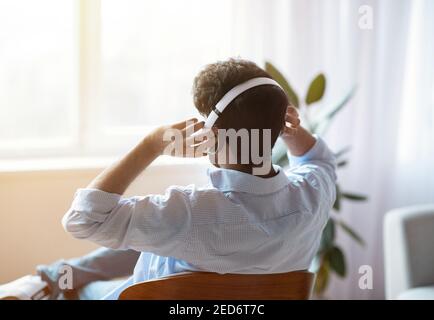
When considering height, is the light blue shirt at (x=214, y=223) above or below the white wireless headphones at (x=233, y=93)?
below

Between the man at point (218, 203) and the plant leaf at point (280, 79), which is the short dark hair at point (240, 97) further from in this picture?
the plant leaf at point (280, 79)

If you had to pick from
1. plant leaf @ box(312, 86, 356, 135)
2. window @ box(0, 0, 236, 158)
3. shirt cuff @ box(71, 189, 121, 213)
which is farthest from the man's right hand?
window @ box(0, 0, 236, 158)

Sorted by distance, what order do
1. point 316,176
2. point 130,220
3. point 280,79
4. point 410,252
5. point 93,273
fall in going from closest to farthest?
point 130,220, point 316,176, point 93,273, point 410,252, point 280,79

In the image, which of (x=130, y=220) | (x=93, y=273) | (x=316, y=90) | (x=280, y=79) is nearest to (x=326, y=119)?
(x=316, y=90)

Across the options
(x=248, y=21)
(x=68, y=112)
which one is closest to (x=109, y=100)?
(x=68, y=112)

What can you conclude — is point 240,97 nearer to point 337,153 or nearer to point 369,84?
point 337,153

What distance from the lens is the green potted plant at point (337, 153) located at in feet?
7.21

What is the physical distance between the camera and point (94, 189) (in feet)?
3.76

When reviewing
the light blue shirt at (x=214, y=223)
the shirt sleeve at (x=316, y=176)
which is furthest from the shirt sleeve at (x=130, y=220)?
the shirt sleeve at (x=316, y=176)

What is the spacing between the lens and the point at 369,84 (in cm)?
260

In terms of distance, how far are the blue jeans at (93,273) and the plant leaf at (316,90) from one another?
910 millimetres

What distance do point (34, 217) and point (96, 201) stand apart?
47.7 inches
